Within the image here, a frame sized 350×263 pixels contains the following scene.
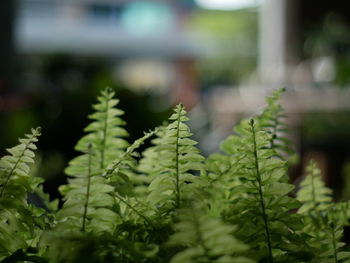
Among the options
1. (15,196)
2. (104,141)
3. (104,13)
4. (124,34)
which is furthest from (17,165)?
(104,13)

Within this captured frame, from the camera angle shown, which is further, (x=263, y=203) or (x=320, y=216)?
(x=320, y=216)

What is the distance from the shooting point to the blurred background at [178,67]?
1.82 meters

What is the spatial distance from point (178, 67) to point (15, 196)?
70.7 feet

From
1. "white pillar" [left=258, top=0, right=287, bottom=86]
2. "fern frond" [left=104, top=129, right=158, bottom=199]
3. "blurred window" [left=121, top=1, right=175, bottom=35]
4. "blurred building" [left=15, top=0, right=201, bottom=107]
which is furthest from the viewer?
"blurred window" [left=121, top=1, right=175, bottom=35]

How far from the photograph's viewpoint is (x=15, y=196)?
0.42 metres

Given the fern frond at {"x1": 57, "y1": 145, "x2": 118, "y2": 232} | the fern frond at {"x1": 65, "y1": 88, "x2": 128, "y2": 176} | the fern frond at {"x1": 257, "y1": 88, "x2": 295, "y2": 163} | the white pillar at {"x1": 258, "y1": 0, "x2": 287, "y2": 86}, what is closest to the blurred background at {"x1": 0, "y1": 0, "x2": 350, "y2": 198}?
the white pillar at {"x1": 258, "y1": 0, "x2": 287, "y2": 86}

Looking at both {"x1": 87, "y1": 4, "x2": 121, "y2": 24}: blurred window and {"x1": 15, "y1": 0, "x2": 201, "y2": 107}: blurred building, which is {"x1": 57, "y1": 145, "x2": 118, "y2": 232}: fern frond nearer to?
{"x1": 15, "y1": 0, "x2": 201, "y2": 107}: blurred building

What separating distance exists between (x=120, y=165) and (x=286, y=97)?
16.1 feet

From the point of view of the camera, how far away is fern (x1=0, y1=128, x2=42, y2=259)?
410mm

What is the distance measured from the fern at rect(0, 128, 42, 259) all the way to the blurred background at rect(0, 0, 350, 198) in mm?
397

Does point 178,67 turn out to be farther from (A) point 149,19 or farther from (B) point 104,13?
(B) point 104,13

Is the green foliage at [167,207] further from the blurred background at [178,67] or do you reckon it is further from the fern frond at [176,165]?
the blurred background at [178,67]

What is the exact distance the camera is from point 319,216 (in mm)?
557

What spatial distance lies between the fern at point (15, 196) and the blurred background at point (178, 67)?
0.40 meters
